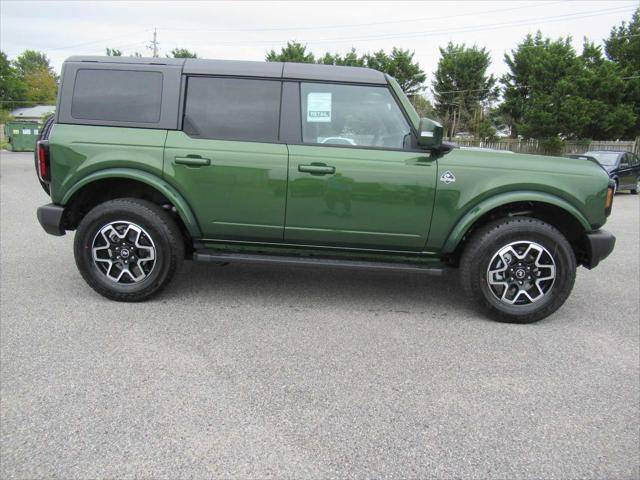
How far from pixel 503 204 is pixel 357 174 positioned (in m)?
1.22

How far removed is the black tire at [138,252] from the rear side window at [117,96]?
72cm

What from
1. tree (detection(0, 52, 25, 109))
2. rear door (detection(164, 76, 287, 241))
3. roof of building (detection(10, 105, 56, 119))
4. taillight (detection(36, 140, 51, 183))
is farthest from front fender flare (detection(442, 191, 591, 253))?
tree (detection(0, 52, 25, 109))

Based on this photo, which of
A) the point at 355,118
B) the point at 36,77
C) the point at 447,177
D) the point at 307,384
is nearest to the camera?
the point at 307,384

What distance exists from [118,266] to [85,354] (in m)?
1.10

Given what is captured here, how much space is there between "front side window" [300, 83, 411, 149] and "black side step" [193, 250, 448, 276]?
99cm

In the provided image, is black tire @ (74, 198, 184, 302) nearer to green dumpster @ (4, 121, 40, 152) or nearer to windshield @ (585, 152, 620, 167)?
windshield @ (585, 152, 620, 167)

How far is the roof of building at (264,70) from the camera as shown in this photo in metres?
3.95

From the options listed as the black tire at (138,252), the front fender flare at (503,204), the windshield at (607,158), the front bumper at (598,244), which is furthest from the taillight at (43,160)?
the windshield at (607,158)

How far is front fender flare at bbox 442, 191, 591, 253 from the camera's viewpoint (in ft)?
Answer: 12.5

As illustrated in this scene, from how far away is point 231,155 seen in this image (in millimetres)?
3879

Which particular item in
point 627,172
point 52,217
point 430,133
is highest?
point 627,172

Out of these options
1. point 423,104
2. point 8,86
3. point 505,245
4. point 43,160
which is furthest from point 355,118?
point 8,86

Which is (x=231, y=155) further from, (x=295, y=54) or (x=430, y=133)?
(x=295, y=54)

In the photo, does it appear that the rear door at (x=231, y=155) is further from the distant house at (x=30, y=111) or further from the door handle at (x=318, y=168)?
the distant house at (x=30, y=111)
